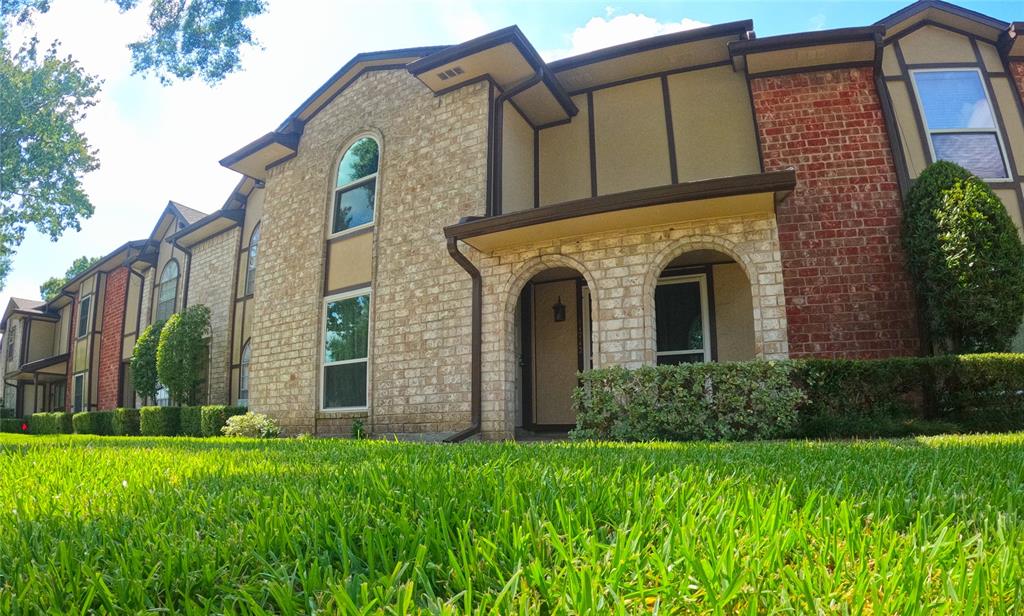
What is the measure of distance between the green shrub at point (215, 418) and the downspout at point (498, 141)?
7.00m

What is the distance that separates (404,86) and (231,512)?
9.50 metres

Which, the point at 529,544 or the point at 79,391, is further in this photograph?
the point at 79,391

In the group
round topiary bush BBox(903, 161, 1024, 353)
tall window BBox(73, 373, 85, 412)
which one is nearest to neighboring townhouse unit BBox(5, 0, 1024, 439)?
round topiary bush BBox(903, 161, 1024, 353)

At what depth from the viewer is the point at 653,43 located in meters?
8.91

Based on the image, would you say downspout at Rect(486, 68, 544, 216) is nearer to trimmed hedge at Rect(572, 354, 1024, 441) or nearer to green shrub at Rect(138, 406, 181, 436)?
trimmed hedge at Rect(572, 354, 1024, 441)

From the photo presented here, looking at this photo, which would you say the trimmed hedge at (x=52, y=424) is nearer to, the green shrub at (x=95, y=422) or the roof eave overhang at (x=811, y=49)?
the green shrub at (x=95, y=422)

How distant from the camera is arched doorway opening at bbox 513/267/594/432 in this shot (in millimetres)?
9945

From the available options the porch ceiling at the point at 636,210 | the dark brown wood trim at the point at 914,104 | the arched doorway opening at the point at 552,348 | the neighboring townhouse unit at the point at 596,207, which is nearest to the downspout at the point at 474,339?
the neighboring townhouse unit at the point at 596,207

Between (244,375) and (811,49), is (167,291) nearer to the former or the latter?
(244,375)

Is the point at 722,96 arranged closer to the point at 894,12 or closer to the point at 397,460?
the point at 894,12

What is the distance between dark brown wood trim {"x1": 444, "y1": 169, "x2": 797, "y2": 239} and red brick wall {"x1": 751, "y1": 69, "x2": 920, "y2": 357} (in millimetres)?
1526

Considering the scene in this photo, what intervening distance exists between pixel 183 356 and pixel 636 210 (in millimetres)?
12005

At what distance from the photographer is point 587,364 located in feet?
31.9

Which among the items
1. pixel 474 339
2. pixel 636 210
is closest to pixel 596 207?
pixel 636 210
